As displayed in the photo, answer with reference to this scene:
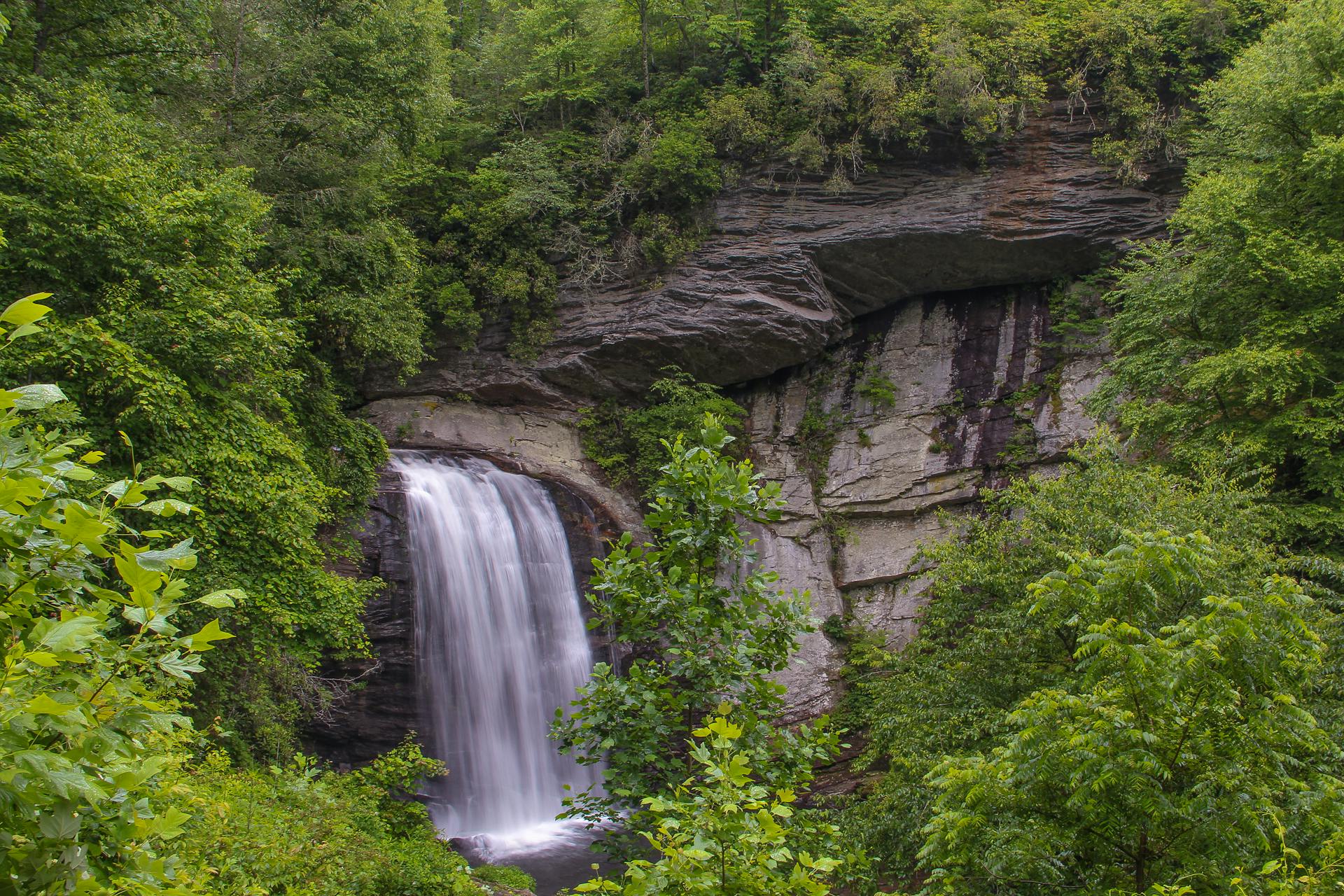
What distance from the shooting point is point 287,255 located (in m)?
14.3

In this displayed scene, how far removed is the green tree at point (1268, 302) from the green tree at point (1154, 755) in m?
8.49

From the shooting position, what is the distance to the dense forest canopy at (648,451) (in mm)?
2867

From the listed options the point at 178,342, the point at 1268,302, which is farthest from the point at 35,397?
the point at 1268,302

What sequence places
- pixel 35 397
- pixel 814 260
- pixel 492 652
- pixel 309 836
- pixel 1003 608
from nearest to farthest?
1. pixel 35 397
2. pixel 309 836
3. pixel 1003 608
4. pixel 492 652
5. pixel 814 260

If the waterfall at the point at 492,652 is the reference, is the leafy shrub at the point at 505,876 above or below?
below

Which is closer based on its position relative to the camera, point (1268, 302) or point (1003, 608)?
point (1003, 608)

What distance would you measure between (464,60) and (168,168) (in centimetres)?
1513

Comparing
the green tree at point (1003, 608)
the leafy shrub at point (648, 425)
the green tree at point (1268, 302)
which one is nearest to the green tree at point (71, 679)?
the green tree at point (1003, 608)

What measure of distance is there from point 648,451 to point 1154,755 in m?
16.6

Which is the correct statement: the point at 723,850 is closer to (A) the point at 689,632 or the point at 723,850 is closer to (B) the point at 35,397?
(A) the point at 689,632

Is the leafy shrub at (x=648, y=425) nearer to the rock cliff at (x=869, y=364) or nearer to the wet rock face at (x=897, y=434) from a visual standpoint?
the rock cliff at (x=869, y=364)

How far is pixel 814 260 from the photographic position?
20.5 m

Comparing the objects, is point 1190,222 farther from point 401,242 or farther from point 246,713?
point 246,713

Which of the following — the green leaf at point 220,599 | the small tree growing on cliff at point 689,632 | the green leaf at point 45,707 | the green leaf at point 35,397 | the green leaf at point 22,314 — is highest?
the green leaf at point 22,314
